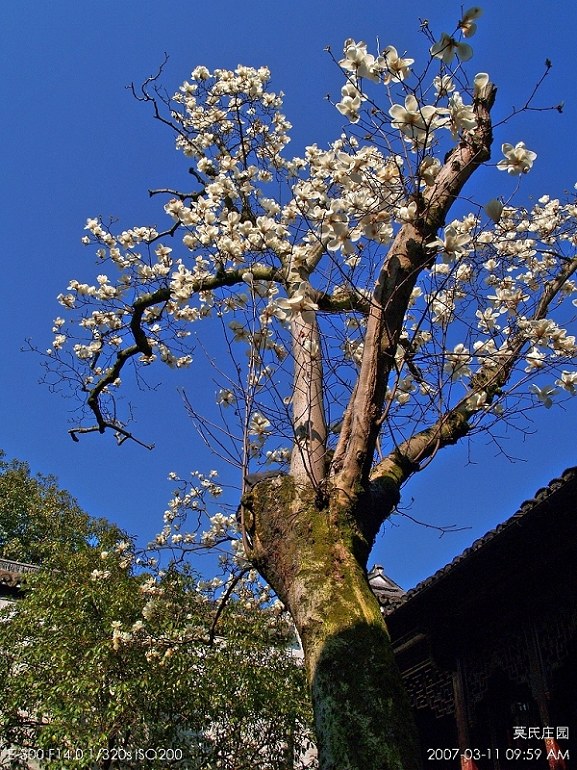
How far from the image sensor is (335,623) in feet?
6.59

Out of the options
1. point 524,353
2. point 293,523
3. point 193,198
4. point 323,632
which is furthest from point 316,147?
point 323,632

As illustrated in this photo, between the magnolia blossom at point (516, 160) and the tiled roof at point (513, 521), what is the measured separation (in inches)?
62.2

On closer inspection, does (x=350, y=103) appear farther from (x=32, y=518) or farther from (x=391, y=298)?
→ (x=32, y=518)

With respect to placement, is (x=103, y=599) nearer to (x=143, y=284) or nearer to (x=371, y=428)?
(x=143, y=284)

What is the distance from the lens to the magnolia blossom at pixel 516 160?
8.29 ft

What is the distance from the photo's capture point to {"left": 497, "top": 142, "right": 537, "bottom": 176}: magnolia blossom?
2525 mm

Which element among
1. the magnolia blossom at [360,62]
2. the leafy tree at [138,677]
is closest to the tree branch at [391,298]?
the magnolia blossom at [360,62]

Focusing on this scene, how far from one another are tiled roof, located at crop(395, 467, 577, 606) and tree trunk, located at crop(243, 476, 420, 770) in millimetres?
1496

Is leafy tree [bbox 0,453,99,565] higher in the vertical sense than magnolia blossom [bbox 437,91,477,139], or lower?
higher

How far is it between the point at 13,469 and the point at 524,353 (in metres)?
17.5
